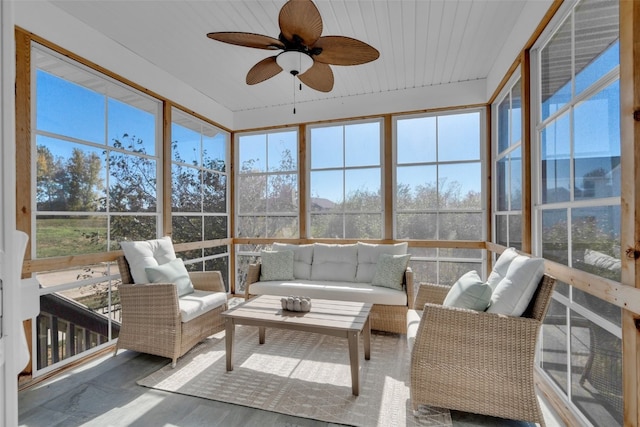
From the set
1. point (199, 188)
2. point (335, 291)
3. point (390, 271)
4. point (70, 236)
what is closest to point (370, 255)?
point (390, 271)

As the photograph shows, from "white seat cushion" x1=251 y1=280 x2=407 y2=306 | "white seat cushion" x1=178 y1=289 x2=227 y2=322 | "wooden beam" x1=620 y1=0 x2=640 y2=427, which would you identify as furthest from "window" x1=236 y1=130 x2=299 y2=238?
"wooden beam" x1=620 y1=0 x2=640 y2=427

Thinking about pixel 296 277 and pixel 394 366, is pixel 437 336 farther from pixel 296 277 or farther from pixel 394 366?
pixel 296 277

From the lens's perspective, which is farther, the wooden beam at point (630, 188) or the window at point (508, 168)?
the window at point (508, 168)

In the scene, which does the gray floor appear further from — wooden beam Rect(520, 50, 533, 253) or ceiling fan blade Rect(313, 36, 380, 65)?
ceiling fan blade Rect(313, 36, 380, 65)

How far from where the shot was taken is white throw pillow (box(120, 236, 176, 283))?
9.55ft

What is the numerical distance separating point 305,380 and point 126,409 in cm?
124

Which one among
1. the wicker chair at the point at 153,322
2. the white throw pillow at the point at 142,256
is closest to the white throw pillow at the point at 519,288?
the wicker chair at the point at 153,322

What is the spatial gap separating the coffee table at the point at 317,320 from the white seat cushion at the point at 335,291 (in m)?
0.47

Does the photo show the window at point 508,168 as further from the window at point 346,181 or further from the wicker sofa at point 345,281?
the window at point 346,181

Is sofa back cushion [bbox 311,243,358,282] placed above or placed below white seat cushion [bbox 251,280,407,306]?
above

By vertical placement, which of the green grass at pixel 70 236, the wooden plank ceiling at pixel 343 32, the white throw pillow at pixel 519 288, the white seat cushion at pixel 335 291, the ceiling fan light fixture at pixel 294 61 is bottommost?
the white seat cushion at pixel 335 291

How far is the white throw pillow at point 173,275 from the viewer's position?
2.87 metres

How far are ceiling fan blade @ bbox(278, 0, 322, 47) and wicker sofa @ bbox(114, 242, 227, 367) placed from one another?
220 centimetres

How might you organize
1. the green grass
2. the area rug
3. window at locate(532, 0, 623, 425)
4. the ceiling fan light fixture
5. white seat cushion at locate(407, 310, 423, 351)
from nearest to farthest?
window at locate(532, 0, 623, 425)
the area rug
white seat cushion at locate(407, 310, 423, 351)
the ceiling fan light fixture
the green grass
